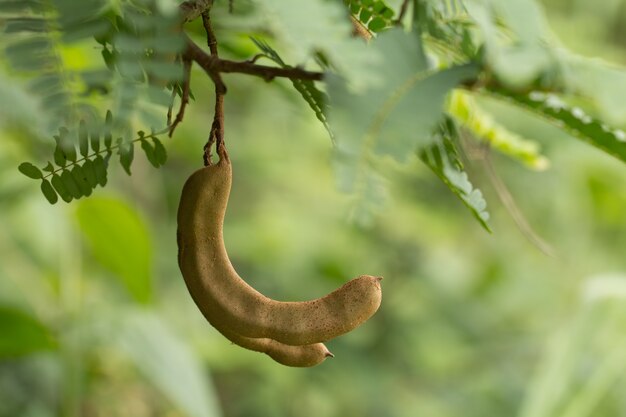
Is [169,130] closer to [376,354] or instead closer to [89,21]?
[89,21]

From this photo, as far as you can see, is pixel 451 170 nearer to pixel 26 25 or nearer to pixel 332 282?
pixel 26 25

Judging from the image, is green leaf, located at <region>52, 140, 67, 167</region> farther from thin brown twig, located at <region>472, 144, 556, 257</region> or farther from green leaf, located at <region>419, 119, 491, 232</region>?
thin brown twig, located at <region>472, 144, 556, 257</region>

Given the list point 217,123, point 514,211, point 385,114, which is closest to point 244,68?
point 217,123

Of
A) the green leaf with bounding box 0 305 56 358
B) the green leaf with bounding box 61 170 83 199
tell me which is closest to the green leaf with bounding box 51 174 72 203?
the green leaf with bounding box 61 170 83 199

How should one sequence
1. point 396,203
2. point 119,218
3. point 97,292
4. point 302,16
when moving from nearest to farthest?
point 302,16 → point 119,218 → point 97,292 → point 396,203

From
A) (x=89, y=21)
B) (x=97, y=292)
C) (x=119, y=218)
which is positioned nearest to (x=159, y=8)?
(x=89, y=21)

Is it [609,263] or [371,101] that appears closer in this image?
[371,101]
